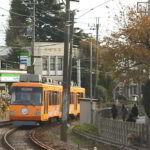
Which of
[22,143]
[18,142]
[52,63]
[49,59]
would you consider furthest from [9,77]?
[22,143]

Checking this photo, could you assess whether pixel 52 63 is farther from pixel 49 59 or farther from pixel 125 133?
pixel 125 133

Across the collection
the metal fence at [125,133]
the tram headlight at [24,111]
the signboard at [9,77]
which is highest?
the signboard at [9,77]

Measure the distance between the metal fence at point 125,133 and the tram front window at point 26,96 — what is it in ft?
18.8

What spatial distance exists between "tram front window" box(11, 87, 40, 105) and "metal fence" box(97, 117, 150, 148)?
5728 mm

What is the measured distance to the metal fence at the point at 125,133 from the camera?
21.3m

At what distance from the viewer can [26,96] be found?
32.4m

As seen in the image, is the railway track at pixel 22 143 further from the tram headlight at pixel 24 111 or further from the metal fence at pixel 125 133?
the metal fence at pixel 125 133

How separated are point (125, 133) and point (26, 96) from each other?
1080 centimetres

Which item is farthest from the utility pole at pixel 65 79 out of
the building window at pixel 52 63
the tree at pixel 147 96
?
the building window at pixel 52 63

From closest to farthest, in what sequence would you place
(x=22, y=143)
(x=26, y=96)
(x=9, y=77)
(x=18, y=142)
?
(x=22, y=143)
(x=18, y=142)
(x=26, y=96)
(x=9, y=77)

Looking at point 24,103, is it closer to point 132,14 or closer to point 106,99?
point 132,14

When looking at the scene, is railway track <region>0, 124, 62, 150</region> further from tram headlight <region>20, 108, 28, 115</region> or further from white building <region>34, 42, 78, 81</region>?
white building <region>34, 42, 78, 81</region>

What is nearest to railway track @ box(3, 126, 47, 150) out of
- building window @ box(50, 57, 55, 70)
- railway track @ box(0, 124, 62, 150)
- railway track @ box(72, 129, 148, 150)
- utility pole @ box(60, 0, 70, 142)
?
railway track @ box(0, 124, 62, 150)

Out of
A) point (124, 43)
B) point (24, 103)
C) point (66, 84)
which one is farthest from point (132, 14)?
point (24, 103)
